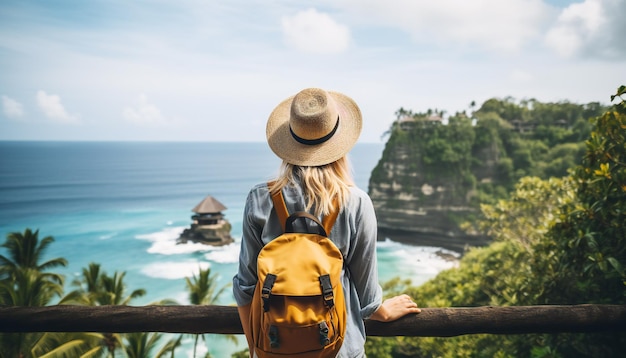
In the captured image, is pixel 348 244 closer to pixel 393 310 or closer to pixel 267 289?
pixel 267 289

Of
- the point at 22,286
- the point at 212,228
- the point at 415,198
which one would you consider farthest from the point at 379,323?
the point at 415,198

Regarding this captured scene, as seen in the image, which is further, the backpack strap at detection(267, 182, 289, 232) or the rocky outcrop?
the rocky outcrop

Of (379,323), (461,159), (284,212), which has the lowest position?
(379,323)

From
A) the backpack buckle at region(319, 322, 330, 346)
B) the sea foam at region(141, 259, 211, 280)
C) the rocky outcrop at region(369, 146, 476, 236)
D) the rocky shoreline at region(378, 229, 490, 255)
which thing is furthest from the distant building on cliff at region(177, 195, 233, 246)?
the backpack buckle at region(319, 322, 330, 346)

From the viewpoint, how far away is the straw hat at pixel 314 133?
53.6 inches

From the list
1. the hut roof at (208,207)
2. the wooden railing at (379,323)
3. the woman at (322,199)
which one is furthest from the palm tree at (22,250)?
the hut roof at (208,207)

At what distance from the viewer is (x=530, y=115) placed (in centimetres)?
5025

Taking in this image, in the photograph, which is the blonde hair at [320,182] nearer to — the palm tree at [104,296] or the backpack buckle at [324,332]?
the backpack buckle at [324,332]

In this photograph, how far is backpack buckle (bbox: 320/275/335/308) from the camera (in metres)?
1.21

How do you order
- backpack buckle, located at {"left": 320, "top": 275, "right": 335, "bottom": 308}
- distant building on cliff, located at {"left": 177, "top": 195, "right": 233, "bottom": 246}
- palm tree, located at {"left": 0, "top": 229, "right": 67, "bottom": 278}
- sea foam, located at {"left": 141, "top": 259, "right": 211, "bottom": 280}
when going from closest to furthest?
backpack buckle, located at {"left": 320, "top": 275, "right": 335, "bottom": 308}
palm tree, located at {"left": 0, "top": 229, "right": 67, "bottom": 278}
sea foam, located at {"left": 141, "top": 259, "right": 211, "bottom": 280}
distant building on cliff, located at {"left": 177, "top": 195, "right": 233, "bottom": 246}

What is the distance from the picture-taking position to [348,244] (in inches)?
52.7

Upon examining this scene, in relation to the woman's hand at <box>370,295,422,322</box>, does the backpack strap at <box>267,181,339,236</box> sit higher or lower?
higher

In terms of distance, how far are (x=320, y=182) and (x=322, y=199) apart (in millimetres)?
69

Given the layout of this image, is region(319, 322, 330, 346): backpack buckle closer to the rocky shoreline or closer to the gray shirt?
the gray shirt
